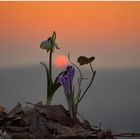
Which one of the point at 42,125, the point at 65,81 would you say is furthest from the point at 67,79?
the point at 42,125

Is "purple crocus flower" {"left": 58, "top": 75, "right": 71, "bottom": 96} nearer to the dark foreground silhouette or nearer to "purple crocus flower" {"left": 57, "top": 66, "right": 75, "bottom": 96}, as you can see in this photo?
"purple crocus flower" {"left": 57, "top": 66, "right": 75, "bottom": 96}

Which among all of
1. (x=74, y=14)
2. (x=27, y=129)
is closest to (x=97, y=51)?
(x=74, y=14)

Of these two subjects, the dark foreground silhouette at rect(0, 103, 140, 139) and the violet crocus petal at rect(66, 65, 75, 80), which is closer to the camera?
the dark foreground silhouette at rect(0, 103, 140, 139)

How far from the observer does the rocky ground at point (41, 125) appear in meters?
1.26

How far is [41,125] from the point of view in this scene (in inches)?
50.6

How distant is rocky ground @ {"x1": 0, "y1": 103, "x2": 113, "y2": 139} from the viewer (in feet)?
4.13

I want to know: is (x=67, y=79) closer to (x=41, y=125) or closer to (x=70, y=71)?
(x=70, y=71)

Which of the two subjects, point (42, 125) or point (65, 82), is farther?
point (65, 82)

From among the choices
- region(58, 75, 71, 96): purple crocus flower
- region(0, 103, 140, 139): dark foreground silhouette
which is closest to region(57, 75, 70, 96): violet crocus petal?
region(58, 75, 71, 96): purple crocus flower

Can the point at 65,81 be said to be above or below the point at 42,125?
above

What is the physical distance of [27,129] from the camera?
129 centimetres

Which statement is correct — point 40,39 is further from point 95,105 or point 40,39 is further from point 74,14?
point 95,105

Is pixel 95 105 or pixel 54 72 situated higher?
pixel 54 72

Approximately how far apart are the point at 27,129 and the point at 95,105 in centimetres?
49
